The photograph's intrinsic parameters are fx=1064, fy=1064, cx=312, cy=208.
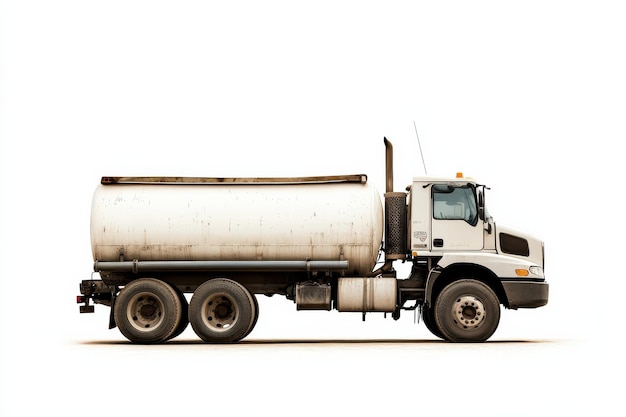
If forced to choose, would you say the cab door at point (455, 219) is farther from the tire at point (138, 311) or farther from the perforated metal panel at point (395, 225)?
the tire at point (138, 311)

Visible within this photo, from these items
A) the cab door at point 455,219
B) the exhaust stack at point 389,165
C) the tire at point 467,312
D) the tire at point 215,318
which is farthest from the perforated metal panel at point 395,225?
the tire at point 215,318

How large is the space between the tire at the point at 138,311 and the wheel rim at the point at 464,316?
6354 mm

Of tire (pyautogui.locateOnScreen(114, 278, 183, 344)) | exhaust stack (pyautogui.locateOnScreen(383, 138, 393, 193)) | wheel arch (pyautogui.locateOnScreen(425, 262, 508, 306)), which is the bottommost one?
tire (pyautogui.locateOnScreen(114, 278, 183, 344))

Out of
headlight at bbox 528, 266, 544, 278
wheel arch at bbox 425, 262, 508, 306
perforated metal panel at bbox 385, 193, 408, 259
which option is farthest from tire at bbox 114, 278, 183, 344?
headlight at bbox 528, 266, 544, 278

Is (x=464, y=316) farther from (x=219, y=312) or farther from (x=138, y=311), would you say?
(x=138, y=311)

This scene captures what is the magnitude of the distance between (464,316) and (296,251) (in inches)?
161

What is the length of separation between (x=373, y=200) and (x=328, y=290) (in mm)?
2304

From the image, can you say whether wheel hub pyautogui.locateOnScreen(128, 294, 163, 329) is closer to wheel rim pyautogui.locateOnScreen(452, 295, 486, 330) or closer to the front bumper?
wheel rim pyautogui.locateOnScreen(452, 295, 486, 330)

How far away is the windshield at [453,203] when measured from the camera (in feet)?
80.4

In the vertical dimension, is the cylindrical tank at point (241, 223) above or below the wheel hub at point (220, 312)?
above

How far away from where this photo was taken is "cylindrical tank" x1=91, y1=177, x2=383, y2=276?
24203 millimetres

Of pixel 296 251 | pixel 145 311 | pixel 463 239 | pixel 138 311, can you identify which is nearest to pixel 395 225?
pixel 463 239

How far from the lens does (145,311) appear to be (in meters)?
24.7

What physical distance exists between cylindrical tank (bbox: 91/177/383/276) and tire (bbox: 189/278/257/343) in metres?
0.69
